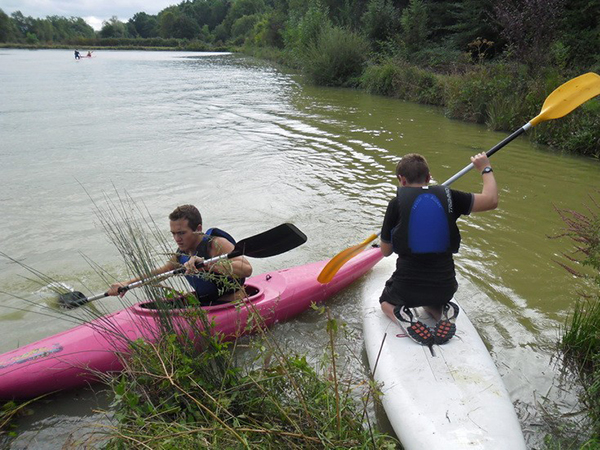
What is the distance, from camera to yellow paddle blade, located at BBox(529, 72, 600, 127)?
13.9 ft

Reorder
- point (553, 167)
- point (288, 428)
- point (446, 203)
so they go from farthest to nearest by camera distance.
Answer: point (553, 167) < point (446, 203) < point (288, 428)

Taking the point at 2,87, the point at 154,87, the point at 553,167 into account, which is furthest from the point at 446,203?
the point at 2,87

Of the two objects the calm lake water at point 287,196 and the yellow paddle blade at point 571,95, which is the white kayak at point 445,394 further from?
the yellow paddle blade at point 571,95

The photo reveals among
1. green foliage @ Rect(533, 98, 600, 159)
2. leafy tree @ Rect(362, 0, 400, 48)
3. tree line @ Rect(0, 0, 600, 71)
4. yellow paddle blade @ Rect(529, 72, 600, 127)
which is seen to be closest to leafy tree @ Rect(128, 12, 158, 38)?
tree line @ Rect(0, 0, 600, 71)

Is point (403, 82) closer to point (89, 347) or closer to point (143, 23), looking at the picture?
point (89, 347)

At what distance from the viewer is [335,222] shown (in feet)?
20.1

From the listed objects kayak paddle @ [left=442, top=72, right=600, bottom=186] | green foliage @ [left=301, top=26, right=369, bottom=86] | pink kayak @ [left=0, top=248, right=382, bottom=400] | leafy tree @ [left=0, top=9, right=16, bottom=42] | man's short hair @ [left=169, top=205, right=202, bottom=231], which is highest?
leafy tree @ [left=0, top=9, right=16, bottom=42]

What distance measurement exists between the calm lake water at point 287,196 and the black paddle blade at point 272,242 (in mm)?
745

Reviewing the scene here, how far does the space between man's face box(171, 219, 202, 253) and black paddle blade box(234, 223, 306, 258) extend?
1.12ft

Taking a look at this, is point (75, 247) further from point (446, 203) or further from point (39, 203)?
point (446, 203)

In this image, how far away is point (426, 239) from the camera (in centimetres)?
302

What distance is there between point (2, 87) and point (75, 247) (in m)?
16.9

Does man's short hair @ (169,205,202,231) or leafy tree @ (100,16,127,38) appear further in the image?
leafy tree @ (100,16,127,38)

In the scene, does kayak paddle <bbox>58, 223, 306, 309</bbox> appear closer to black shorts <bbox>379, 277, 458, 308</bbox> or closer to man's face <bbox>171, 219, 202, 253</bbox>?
man's face <bbox>171, 219, 202, 253</bbox>
